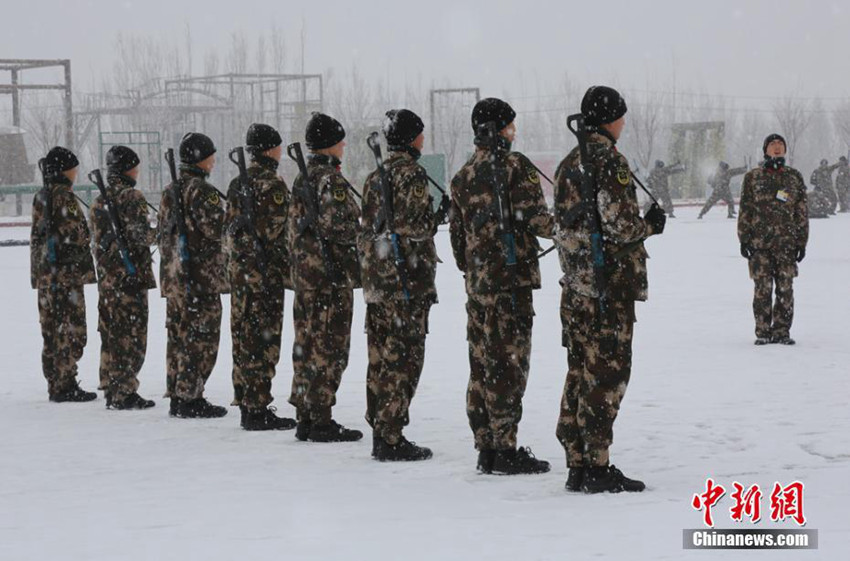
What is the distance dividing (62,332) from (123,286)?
77 centimetres

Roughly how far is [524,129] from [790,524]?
109644mm

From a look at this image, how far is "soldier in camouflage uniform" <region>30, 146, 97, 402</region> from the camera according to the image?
9047 millimetres

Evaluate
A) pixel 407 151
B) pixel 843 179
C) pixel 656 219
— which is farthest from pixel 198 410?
pixel 843 179

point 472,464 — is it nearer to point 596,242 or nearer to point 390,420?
point 390,420

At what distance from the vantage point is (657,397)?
852 cm

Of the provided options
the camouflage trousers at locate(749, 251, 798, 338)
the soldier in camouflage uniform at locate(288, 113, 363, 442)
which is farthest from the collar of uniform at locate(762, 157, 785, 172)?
the soldier in camouflage uniform at locate(288, 113, 363, 442)

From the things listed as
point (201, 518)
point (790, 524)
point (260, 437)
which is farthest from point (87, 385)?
point (790, 524)

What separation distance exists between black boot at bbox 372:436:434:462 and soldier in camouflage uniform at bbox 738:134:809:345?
5.00 metres

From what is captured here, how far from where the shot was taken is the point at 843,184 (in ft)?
120

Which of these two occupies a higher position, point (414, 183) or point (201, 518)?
point (414, 183)

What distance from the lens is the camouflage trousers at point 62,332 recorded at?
9109mm

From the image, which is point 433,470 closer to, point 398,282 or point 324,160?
point 398,282

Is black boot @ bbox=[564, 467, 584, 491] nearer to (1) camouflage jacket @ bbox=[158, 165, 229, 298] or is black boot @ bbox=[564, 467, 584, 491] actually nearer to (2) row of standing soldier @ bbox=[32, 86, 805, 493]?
(2) row of standing soldier @ bbox=[32, 86, 805, 493]

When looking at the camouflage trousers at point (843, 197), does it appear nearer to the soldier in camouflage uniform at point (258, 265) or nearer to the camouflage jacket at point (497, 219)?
the soldier in camouflage uniform at point (258, 265)
